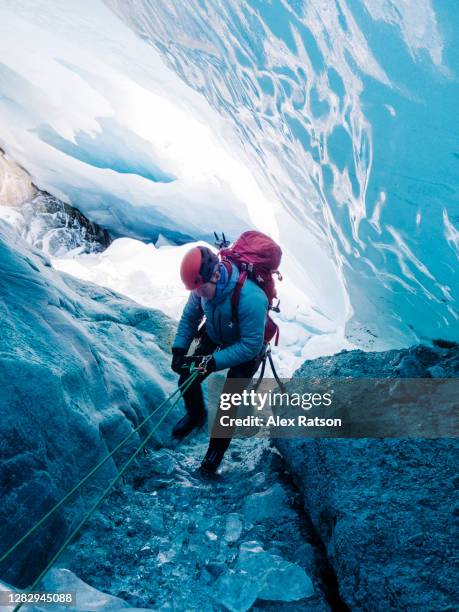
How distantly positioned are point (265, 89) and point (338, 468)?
733 cm

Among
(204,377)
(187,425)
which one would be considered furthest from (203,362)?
(187,425)

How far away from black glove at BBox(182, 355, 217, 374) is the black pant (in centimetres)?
8

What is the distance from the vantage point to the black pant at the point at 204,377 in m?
2.48

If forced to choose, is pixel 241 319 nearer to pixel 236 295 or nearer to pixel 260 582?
pixel 236 295

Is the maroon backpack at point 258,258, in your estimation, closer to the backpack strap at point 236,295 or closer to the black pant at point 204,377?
the backpack strap at point 236,295

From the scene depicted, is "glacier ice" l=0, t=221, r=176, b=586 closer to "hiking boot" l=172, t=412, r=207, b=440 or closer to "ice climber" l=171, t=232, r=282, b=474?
"hiking boot" l=172, t=412, r=207, b=440

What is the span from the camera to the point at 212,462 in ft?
8.09

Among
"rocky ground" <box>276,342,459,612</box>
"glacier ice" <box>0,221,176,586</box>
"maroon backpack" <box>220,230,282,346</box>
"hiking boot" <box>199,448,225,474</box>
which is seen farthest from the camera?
"hiking boot" <box>199,448,225,474</box>

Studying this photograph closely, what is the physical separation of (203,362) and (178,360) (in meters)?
0.29

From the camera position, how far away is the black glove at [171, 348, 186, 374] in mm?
2445

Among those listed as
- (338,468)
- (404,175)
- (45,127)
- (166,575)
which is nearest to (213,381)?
(338,468)

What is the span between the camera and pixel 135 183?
26.5ft

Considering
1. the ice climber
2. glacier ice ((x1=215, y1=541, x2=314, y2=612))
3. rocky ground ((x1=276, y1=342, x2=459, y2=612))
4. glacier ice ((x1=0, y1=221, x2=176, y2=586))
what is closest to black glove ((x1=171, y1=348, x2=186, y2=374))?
the ice climber

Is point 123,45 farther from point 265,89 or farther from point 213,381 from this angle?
point 213,381
